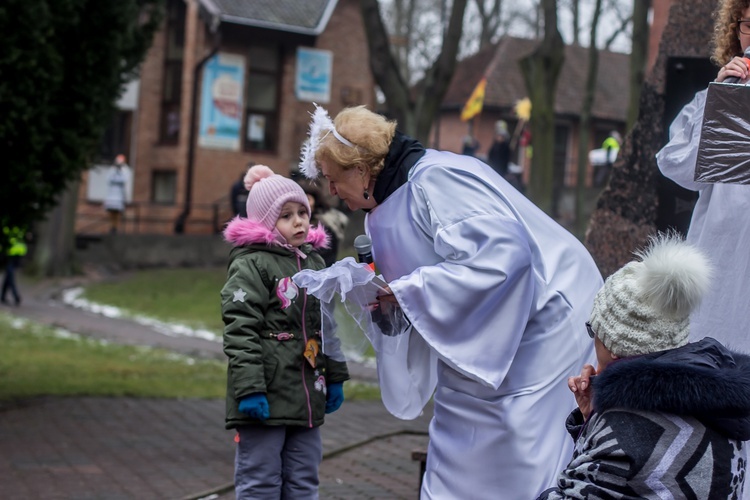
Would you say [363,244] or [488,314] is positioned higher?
[363,244]

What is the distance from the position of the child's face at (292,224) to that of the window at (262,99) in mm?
27046

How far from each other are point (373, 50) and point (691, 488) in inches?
502

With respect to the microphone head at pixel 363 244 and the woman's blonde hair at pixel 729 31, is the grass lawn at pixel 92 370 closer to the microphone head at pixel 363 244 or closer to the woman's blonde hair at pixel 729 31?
the microphone head at pixel 363 244

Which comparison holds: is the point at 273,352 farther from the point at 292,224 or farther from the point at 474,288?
the point at 474,288

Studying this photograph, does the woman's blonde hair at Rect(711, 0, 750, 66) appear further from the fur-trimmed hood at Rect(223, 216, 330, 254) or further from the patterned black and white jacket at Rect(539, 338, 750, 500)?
the fur-trimmed hood at Rect(223, 216, 330, 254)

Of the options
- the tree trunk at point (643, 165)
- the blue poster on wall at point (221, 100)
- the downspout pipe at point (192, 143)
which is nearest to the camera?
the tree trunk at point (643, 165)

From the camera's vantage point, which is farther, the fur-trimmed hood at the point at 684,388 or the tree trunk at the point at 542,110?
the tree trunk at the point at 542,110

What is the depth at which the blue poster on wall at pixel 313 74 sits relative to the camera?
32.0 metres

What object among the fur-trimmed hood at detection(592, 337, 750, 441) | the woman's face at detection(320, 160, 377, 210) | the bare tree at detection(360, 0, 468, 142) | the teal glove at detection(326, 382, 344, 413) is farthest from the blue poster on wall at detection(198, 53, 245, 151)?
the fur-trimmed hood at detection(592, 337, 750, 441)

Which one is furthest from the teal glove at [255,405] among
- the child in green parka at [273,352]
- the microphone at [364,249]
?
the microphone at [364,249]

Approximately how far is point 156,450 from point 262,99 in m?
24.9

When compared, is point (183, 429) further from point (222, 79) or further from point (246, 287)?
point (222, 79)

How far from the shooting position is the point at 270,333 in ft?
15.8

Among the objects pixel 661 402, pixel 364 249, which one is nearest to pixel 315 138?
pixel 364 249
